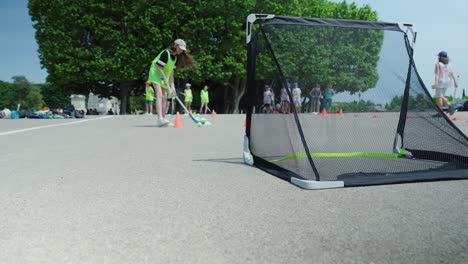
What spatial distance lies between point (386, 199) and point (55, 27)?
35.6m

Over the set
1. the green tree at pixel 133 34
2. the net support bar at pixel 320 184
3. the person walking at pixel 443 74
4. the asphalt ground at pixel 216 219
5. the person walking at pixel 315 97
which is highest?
the green tree at pixel 133 34

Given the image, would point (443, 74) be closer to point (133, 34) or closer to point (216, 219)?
point (216, 219)

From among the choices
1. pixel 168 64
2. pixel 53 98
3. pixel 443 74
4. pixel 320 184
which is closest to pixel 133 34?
pixel 168 64

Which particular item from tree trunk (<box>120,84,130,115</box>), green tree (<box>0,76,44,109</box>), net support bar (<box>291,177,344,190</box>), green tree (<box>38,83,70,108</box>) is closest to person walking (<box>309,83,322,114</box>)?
net support bar (<box>291,177,344,190</box>)

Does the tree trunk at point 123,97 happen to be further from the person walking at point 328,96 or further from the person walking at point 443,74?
the person walking at point 328,96

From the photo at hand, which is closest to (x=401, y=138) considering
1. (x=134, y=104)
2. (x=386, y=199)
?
(x=386, y=199)

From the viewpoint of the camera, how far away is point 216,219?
9.98 feet

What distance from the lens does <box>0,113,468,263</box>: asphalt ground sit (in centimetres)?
238

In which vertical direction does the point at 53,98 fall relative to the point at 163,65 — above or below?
below

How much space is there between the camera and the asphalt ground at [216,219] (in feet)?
7.82

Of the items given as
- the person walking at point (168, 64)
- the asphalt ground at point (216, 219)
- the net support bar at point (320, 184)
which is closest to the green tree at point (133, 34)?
the person walking at point (168, 64)

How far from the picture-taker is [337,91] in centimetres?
546

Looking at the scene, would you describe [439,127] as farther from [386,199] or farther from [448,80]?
[448,80]

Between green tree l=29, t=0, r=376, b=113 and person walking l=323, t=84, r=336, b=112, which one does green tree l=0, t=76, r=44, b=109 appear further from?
person walking l=323, t=84, r=336, b=112
